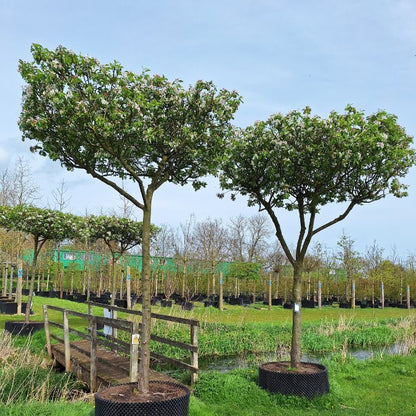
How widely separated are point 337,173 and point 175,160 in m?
2.66

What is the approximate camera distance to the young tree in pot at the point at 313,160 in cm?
614

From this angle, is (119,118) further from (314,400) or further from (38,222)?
(38,222)

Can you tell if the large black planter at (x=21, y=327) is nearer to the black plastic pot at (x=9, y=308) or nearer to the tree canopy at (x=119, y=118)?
the black plastic pot at (x=9, y=308)

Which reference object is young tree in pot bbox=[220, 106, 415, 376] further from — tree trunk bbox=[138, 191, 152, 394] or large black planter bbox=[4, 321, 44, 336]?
large black planter bbox=[4, 321, 44, 336]

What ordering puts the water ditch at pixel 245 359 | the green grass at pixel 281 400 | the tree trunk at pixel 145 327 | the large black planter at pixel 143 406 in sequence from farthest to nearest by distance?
the water ditch at pixel 245 359, the green grass at pixel 281 400, the tree trunk at pixel 145 327, the large black planter at pixel 143 406

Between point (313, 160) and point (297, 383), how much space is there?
3.09 metres

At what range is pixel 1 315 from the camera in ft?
47.4

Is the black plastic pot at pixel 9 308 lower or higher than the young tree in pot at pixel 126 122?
lower

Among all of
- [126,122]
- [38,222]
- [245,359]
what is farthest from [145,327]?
[38,222]

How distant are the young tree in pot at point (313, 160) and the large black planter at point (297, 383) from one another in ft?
1.48

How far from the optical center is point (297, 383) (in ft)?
19.4

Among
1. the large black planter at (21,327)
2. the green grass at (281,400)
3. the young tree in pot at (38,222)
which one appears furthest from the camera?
the young tree in pot at (38,222)

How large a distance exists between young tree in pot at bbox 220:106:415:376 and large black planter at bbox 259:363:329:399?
0.45 m

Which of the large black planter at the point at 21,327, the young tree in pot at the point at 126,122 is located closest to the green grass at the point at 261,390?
the large black planter at the point at 21,327
